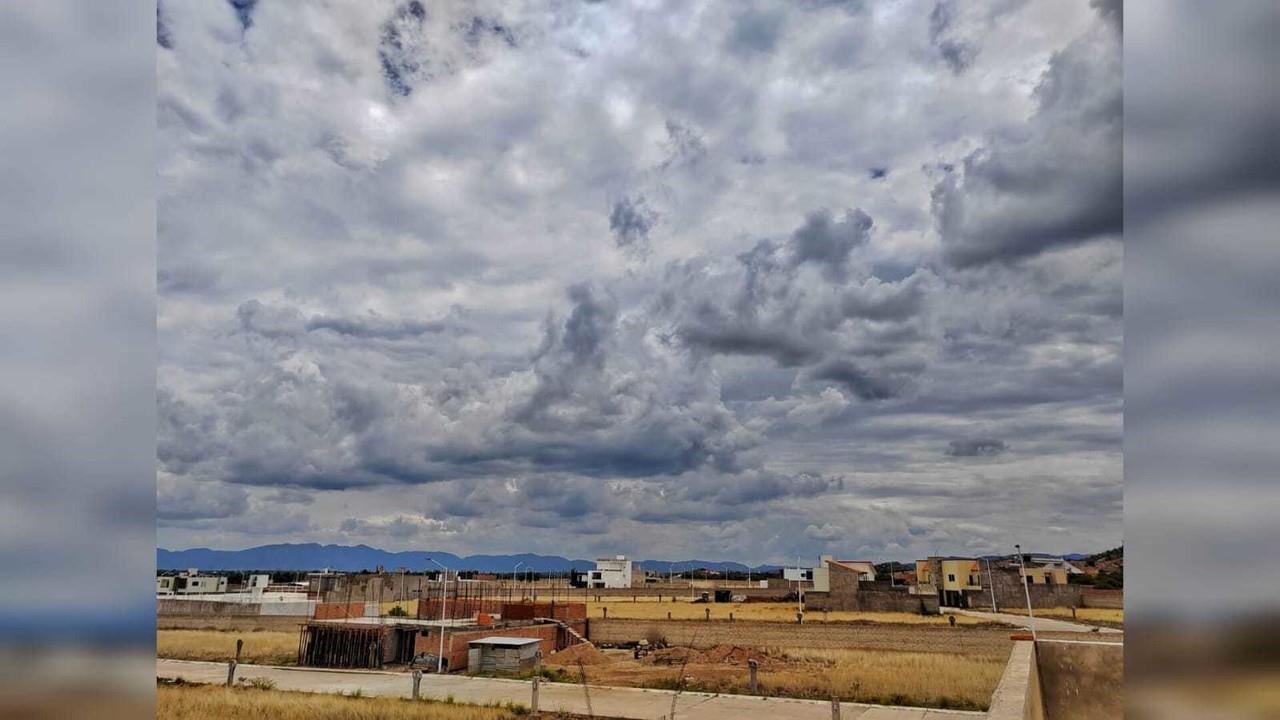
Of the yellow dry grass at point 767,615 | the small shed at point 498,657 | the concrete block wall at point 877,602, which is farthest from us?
the concrete block wall at point 877,602

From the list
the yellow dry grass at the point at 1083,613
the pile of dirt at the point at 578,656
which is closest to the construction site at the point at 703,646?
the pile of dirt at the point at 578,656

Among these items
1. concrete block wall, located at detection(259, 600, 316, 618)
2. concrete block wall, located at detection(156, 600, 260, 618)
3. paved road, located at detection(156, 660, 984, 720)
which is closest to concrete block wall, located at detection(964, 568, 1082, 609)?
paved road, located at detection(156, 660, 984, 720)

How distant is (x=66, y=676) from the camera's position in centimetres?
194

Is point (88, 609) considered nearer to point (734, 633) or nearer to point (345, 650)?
point (345, 650)

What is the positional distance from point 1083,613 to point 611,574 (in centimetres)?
5845

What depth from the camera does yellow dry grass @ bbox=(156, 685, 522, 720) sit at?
17.5 meters

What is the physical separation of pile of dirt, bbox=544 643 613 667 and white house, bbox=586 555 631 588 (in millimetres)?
65545

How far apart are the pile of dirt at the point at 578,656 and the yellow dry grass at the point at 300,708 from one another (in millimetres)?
10343

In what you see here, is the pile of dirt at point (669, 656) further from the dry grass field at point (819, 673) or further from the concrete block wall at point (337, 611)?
the concrete block wall at point (337, 611)

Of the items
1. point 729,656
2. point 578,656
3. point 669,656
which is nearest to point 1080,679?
point 729,656

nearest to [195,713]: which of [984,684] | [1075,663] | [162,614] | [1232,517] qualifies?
[1075,663]

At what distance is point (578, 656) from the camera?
1190 inches

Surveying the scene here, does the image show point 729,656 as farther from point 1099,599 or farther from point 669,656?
point 1099,599

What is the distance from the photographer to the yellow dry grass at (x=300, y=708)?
1752 cm
